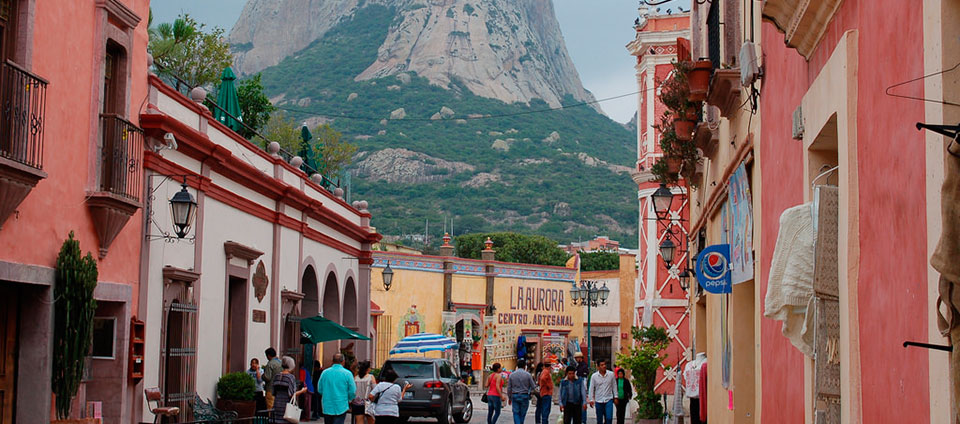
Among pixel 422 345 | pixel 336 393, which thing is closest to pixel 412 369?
pixel 422 345

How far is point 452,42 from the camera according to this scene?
445ft

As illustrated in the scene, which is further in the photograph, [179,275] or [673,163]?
[673,163]

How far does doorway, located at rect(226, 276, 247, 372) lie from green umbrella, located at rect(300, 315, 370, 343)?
468 cm

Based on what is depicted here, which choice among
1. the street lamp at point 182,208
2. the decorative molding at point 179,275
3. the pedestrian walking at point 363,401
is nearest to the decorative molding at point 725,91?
the street lamp at point 182,208

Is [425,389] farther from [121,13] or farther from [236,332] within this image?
[121,13]

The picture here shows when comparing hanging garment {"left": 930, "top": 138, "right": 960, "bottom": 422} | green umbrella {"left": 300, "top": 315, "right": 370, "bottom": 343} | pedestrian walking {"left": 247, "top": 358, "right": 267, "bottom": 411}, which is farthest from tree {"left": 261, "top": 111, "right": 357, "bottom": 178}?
hanging garment {"left": 930, "top": 138, "right": 960, "bottom": 422}

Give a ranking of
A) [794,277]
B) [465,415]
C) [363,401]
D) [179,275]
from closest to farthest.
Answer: [794,277], [179,275], [363,401], [465,415]

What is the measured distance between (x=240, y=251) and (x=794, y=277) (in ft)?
45.2

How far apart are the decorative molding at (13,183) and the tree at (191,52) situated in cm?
1964

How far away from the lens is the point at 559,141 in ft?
383

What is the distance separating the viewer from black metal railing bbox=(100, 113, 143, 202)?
13.3m

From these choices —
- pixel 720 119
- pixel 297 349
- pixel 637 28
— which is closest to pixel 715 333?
pixel 720 119

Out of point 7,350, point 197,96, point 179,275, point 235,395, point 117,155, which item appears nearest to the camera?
point 7,350

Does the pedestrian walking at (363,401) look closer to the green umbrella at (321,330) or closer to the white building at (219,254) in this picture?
the white building at (219,254)
